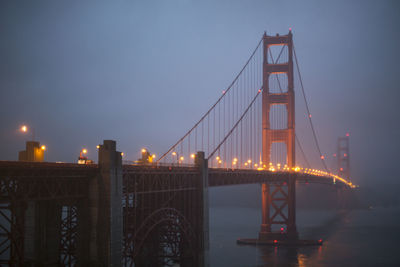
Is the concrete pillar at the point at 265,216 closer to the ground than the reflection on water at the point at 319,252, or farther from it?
farther from it

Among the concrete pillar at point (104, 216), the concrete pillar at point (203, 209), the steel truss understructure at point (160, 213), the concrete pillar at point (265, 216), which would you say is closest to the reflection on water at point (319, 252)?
the concrete pillar at point (265, 216)

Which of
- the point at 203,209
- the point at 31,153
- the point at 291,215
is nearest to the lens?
the point at 31,153

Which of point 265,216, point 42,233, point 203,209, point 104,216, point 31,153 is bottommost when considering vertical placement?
point 265,216

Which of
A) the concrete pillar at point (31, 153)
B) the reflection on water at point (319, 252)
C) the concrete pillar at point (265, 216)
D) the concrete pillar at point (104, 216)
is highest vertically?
the concrete pillar at point (31, 153)

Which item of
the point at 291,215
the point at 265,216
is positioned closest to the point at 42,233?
the point at 265,216

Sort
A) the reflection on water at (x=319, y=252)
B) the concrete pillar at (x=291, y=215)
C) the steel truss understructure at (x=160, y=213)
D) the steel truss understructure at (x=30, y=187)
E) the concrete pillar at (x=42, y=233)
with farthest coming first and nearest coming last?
the concrete pillar at (x=291, y=215) → the reflection on water at (x=319, y=252) → the steel truss understructure at (x=160, y=213) → the concrete pillar at (x=42, y=233) → the steel truss understructure at (x=30, y=187)

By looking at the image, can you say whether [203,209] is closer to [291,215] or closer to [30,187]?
[30,187]

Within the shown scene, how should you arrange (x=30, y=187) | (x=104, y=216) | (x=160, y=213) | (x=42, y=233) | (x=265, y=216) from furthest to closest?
(x=265, y=216) → (x=160, y=213) → (x=42, y=233) → (x=104, y=216) → (x=30, y=187)

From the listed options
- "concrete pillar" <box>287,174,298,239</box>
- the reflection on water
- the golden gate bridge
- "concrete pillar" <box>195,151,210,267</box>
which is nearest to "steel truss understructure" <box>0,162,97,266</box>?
the golden gate bridge

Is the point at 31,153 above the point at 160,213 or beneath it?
above

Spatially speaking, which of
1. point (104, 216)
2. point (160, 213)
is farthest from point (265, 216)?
point (104, 216)

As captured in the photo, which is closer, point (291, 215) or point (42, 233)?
point (42, 233)

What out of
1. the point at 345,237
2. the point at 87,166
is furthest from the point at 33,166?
the point at 345,237

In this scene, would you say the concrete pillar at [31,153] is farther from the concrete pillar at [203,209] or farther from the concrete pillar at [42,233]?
the concrete pillar at [203,209]
